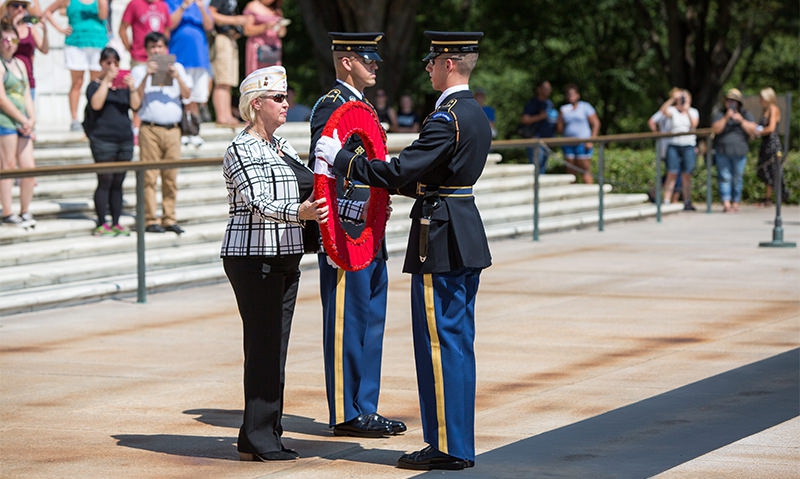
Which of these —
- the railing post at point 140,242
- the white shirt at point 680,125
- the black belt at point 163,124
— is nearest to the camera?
the railing post at point 140,242

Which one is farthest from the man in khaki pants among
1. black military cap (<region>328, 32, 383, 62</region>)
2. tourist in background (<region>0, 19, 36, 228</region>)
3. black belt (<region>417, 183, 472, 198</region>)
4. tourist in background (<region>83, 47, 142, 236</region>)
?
black belt (<region>417, 183, 472, 198</region>)

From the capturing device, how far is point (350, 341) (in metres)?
7.50

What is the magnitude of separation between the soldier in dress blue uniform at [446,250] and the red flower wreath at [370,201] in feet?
0.31

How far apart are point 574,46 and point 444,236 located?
32883mm

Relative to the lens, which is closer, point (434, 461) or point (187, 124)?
point (434, 461)

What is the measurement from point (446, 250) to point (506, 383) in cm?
254

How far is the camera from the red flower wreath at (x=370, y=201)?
6.45 metres

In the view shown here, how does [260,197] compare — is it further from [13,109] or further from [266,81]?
[13,109]

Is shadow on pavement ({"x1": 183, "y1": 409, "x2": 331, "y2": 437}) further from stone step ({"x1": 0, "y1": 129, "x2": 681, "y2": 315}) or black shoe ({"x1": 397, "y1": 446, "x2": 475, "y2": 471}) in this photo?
stone step ({"x1": 0, "y1": 129, "x2": 681, "y2": 315})

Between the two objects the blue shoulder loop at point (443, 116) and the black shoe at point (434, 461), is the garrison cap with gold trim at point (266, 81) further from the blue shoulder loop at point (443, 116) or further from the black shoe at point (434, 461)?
the black shoe at point (434, 461)

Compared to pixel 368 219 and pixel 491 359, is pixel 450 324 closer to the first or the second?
pixel 368 219

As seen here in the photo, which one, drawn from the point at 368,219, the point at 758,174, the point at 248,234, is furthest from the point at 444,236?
the point at 758,174

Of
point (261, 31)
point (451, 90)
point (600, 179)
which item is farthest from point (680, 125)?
point (451, 90)

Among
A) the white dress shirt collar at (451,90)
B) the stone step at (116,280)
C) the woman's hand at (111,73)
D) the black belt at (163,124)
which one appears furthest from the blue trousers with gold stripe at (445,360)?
the black belt at (163,124)
